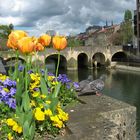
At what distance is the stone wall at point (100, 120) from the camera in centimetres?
383

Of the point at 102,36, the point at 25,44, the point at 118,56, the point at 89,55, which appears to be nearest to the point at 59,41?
the point at 25,44

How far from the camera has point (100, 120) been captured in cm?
424

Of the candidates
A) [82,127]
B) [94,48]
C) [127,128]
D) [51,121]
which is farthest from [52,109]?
[94,48]

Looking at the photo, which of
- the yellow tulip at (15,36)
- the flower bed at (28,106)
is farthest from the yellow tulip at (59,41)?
the yellow tulip at (15,36)

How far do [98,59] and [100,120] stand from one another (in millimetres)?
62083

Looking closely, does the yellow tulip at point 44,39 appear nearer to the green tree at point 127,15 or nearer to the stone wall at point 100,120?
the stone wall at point 100,120

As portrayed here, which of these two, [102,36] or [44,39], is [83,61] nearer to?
[102,36]

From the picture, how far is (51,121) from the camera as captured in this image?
3.72 metres

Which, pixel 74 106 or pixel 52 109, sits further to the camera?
pixel 74 106

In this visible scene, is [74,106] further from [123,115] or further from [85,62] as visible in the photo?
[85,62]

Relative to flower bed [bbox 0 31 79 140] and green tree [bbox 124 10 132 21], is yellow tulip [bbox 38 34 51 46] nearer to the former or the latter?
flower bed [bbox 0 31 79 140]

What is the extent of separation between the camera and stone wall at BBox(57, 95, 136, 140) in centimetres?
383

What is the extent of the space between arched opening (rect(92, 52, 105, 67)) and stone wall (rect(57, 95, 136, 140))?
57600 millimetres

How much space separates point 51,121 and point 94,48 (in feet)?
193
